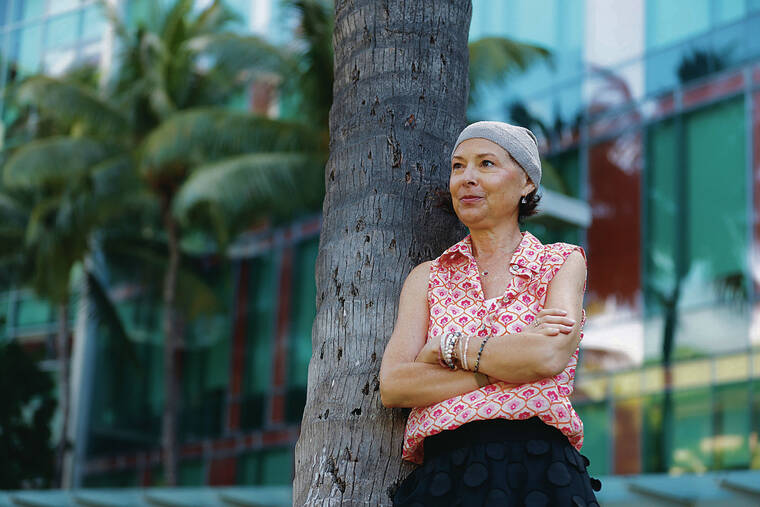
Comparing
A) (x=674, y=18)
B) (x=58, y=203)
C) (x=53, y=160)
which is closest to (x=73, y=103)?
(x=53, y=160)

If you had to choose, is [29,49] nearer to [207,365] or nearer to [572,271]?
[207,365]

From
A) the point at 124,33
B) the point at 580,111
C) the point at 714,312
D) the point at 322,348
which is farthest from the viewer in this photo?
the point at 124,33

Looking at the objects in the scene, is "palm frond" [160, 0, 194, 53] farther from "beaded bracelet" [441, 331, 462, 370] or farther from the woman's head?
"beaded bracelet" [441, 331, 462, 370]

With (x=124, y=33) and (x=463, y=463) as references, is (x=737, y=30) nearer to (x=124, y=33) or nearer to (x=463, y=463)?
(x=124, y=33)

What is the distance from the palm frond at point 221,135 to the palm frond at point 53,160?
203 centimetres

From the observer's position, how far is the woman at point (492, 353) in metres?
2.80

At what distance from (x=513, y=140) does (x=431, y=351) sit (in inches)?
25.7

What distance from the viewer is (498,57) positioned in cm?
1499

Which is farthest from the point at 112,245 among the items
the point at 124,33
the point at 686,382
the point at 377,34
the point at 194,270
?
the point at 377,34

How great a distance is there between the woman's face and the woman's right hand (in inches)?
15.6

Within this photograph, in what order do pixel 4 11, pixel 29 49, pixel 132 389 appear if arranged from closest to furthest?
pixel 132 389, pixel 29 49, pixel 4 11

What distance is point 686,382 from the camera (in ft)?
47.1

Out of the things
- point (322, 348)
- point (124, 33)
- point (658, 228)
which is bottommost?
point (322, 348)

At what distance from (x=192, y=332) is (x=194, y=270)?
4.34 feet
